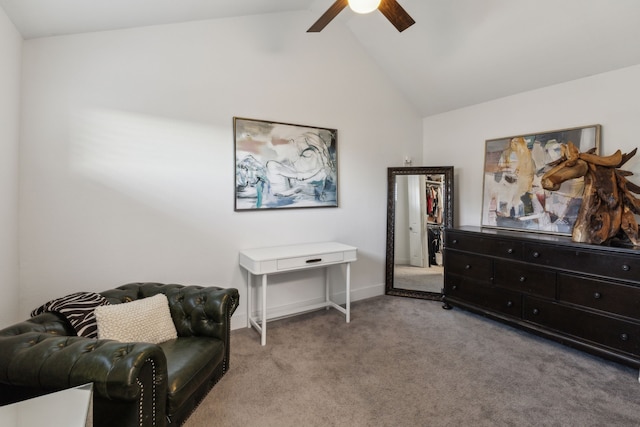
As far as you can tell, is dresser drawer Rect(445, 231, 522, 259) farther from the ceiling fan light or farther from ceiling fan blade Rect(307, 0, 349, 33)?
ceiling fan blade Rect(307, 0, 349, 33)

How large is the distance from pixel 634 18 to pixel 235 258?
12.7 ft

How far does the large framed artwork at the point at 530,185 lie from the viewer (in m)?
3.04

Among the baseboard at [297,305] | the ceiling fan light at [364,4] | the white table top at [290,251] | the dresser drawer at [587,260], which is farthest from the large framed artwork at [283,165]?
the dresser drawer at [587,260]

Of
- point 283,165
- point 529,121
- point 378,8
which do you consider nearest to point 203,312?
point 283,165

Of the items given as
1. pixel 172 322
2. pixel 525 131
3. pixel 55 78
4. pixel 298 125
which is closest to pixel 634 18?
pixel 525 131

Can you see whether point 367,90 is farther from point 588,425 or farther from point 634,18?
point 588,425

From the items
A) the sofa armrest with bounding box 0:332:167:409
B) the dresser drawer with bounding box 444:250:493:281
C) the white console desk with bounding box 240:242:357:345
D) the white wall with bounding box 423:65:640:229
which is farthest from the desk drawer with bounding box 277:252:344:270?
the white wall with bounding box 423:65:640:229

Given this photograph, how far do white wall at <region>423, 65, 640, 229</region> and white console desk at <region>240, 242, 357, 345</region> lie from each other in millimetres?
1947

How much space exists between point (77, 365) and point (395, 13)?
266 cm

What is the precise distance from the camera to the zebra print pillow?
177 centimetres

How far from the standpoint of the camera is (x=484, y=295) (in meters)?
3.26

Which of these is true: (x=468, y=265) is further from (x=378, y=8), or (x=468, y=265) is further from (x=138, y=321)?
(x=138, y=321)

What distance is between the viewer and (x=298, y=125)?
345 cm

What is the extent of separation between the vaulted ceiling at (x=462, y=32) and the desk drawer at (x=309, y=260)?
2302mm
